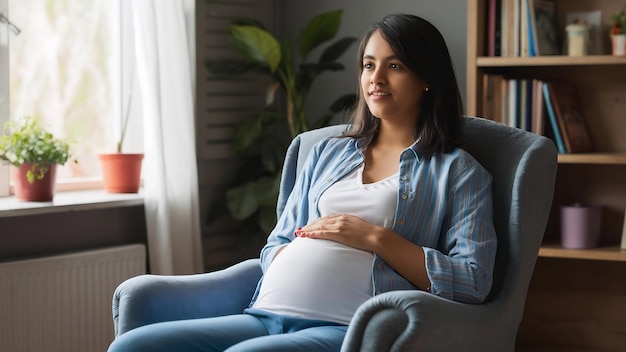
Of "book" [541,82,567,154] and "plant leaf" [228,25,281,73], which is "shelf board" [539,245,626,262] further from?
"plant leaf" [228,25,281,73]

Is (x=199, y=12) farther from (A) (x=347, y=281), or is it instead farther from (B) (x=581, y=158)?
(A) (x=347, y=281)

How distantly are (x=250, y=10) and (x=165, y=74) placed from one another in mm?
594

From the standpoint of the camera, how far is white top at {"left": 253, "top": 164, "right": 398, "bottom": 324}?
6.26 ft

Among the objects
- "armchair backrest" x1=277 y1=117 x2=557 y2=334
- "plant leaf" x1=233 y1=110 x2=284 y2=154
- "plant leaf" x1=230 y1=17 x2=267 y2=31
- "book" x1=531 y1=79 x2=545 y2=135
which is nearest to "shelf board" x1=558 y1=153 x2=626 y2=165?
"book" x1=531 y1=79 x2=545 y2=135

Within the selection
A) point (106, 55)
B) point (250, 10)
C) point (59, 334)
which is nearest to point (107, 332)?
point (59, 334)

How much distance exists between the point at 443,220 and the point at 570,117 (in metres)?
1.30

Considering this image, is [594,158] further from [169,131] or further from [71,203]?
[71,203]

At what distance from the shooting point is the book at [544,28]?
307 centimetres

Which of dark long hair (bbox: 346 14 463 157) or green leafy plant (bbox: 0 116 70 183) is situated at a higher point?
dark long hair (bbox: 346 14 463 157)

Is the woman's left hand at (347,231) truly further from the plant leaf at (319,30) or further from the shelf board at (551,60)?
the plant leaf at (319,30)

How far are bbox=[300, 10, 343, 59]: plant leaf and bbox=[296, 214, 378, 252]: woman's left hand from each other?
1488mm

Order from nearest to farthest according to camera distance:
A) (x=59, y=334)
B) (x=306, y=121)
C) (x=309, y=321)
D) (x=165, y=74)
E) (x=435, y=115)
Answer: (x=309, y=321)
(x=435, y=115)
(x=59, y=334)
(x=165, y=74)
(x=306, y=121)

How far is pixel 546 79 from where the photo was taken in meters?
3.23

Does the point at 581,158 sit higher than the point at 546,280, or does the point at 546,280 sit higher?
the point at 581,158
